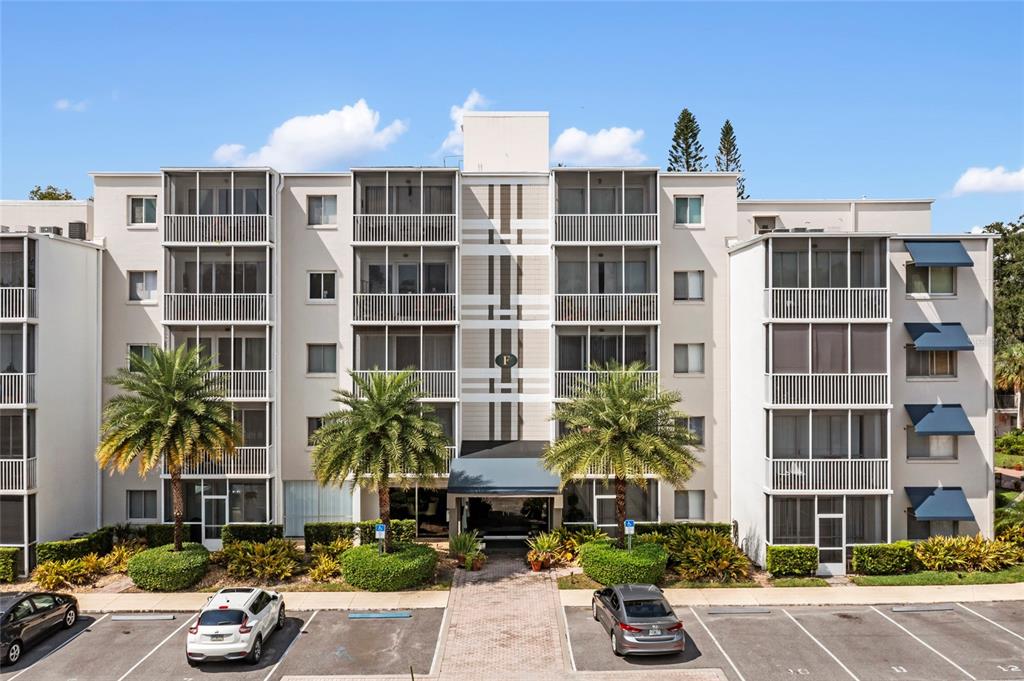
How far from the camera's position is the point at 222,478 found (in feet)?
96.0

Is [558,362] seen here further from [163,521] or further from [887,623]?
[163,521]

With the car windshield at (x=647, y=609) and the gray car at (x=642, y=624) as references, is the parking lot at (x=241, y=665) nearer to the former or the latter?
the gray car at (x=642, y=624)

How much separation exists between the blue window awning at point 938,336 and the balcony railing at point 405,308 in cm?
1781

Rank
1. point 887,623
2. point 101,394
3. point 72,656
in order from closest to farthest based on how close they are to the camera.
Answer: point 72,656 < point 887,623 < point 101,394

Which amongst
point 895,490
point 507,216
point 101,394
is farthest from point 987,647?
point 101,394

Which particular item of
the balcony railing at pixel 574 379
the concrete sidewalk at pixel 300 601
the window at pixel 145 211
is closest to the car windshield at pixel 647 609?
the concrete sidewalk at pixel 300 601

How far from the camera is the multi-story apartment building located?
92.3 feet

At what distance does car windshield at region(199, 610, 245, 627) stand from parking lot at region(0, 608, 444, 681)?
127 centimetres

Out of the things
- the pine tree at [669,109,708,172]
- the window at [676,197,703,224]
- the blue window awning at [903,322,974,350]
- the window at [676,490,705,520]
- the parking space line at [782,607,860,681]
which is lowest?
the parking space line at [782,607,860,681]

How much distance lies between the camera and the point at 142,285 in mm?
30719

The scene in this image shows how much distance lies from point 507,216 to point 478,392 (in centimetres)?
756

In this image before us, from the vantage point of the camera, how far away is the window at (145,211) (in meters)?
30.7

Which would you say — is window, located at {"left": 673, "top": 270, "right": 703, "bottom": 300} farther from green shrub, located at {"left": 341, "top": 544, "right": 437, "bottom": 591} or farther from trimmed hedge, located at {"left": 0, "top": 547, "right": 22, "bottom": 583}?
trimmed hedge, located at {"left": 0, "top": 547, "right": 22, "bottom": 583}

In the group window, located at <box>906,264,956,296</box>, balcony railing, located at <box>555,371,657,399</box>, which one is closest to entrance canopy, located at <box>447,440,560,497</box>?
balcony railing, located at <box>555,371,657,399</box>
